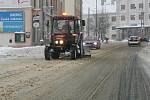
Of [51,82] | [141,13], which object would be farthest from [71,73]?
[141,13]

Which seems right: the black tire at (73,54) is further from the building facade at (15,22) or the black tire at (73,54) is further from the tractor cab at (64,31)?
the building facade at (15,22)

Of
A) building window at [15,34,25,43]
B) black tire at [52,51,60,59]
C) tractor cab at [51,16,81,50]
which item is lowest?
black tire at [52,51,60,59]

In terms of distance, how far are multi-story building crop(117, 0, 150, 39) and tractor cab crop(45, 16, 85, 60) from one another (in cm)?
10998

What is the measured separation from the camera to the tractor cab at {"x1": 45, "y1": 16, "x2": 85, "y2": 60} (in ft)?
113

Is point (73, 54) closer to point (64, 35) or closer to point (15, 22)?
point (64, 35)

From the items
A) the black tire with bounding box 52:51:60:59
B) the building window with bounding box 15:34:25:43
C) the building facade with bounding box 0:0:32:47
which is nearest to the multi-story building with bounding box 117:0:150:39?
the building facade with bounding box 0:0:32:47

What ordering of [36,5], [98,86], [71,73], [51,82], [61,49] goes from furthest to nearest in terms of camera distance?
[36,5] < [61,49] < [71,73] < [51,82] < [98,86]

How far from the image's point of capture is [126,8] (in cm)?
15462

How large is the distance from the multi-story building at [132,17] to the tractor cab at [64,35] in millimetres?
109978

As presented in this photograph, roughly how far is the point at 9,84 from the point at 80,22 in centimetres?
1825

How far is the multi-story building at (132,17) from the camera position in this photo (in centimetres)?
14638

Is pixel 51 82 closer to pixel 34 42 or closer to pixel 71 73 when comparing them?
pixel 71 73

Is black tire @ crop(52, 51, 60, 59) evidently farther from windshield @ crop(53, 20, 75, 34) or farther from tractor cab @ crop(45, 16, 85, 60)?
windshield @ crop(53, 20, 75, 34)

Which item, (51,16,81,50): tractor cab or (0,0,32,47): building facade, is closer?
(51,16,81,50): tractor cab
